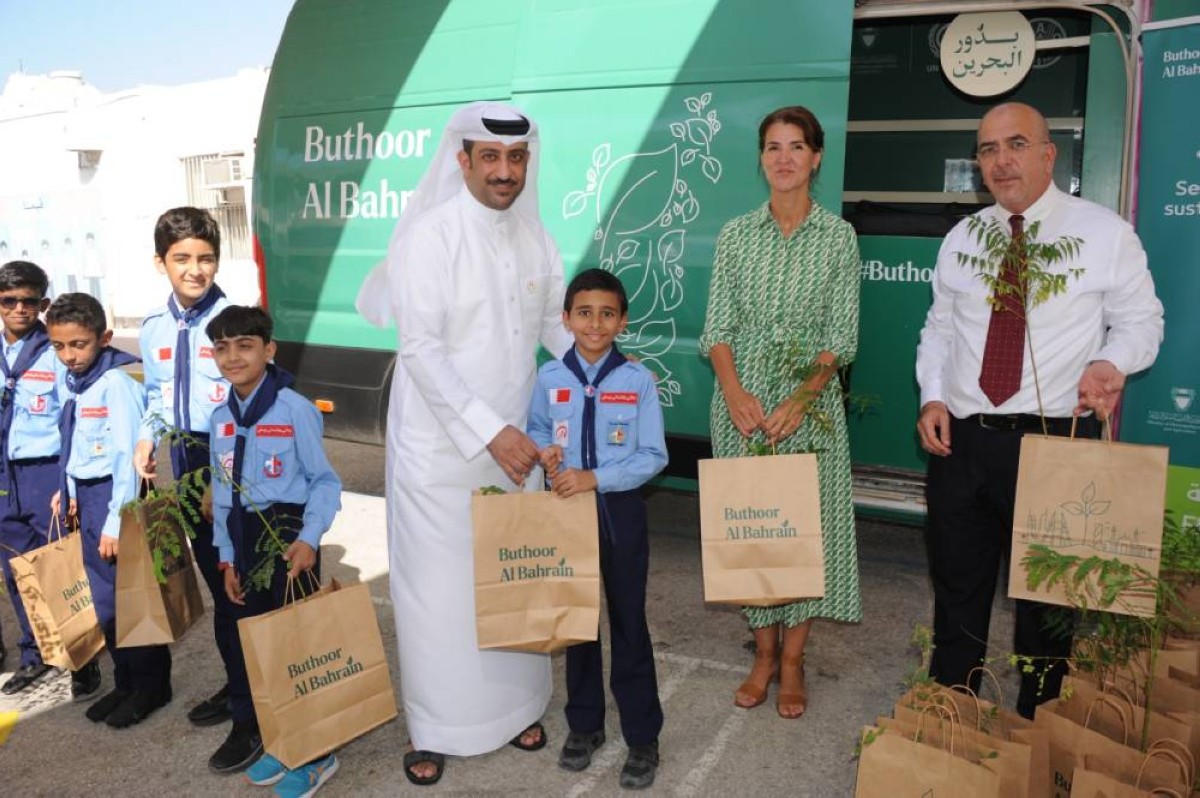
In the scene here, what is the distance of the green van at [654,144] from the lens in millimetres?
3982

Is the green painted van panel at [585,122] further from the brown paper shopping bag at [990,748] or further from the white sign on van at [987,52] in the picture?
the brown paper shopping bag at [990,748]

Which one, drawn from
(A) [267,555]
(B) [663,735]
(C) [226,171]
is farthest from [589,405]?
(C) [226,171]

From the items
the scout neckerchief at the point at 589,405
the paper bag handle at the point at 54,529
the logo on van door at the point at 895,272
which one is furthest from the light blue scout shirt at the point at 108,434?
the logo on van door at the point at 895,272

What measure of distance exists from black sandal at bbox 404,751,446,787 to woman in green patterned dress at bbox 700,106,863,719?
107 cm

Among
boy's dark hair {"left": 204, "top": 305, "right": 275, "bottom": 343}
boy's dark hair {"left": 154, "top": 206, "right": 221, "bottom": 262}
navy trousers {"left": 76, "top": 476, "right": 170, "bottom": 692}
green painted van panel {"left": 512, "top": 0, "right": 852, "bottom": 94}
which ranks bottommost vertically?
navy trousers {"left": 76, "top": 476, "right": 170, "bottom": 692}

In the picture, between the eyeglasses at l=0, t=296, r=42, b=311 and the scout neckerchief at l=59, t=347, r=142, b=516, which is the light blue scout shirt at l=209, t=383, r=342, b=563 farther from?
the eyeglasses at l=0, t=296, r=42, b=311

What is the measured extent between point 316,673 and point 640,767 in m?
1.00

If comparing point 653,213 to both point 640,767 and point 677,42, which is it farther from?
point 640,767

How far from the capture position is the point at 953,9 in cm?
379

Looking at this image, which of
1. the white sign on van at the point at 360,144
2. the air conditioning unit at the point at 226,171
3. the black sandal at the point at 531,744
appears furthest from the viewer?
the air conditioning unit at the point at 226,171

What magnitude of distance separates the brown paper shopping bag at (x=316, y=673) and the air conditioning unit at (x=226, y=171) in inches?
614

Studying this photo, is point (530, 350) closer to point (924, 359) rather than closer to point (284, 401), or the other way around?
point (284, 401)

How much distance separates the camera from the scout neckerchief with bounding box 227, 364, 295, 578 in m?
2.89

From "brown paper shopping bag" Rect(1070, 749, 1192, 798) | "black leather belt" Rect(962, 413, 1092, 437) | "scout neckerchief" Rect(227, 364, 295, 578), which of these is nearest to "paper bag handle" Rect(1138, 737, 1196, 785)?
"brown paper shopping bag" Rect(1070, 749, 1192, 798)
